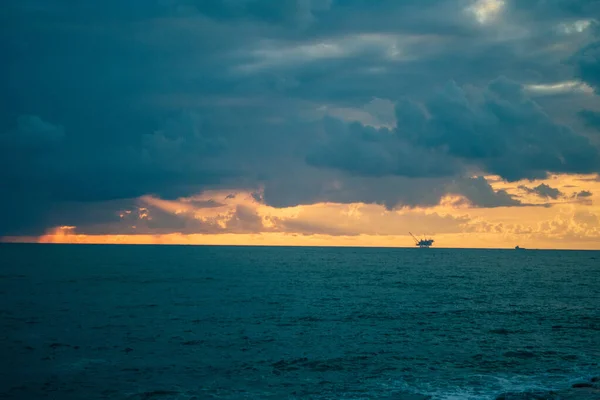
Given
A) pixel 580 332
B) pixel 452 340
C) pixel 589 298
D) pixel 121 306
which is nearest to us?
pixel 452 340

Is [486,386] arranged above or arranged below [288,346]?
above

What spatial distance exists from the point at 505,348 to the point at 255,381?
2452cm

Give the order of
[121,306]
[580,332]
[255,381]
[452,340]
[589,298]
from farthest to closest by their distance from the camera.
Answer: [589,298], [121,306], [580,332], [452,340], [255,381]

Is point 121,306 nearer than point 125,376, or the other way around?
point 125,376

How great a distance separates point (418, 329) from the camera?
55938 mm

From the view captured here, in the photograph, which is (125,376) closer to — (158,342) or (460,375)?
(158,342)

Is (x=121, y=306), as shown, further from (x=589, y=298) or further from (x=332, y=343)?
(x=589, y=298)

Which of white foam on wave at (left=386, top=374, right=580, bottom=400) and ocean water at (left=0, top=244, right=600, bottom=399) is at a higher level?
white foam on wave at (left=386, top=374, right=580, bottom=400)

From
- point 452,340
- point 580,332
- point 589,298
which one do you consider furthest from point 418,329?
point 589,298

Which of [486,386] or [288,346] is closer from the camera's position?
[486,386]

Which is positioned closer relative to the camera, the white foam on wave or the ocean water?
the white foam on wave

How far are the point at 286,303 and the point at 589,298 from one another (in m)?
53.6

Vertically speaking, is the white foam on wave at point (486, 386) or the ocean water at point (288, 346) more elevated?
the white foam on wave at point (486, 386)

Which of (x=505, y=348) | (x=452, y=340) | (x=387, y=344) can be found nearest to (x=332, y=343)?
(x=387, y=344)
